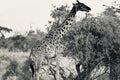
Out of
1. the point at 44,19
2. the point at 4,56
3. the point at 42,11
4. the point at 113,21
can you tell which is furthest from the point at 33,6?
the point at 113,21

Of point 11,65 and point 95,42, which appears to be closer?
point 95,42

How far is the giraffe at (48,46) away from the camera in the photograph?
49.4 ft

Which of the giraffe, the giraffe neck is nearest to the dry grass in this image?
the giraffe

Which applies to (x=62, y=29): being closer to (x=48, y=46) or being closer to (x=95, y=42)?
(x=48, y=46)

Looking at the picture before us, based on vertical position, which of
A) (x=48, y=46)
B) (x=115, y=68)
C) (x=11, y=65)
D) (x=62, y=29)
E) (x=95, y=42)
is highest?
(x=62, y=29)

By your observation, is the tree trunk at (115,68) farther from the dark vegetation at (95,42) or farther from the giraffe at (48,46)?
the giraffe at (48,46)

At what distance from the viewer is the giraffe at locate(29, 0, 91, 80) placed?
15.1 meters

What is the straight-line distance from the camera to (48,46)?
1538cm

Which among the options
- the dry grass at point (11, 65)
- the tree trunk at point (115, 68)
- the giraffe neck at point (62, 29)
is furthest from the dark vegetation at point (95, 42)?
the dry grass at point (11, 65)

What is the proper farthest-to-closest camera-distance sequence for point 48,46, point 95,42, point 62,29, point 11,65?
point 11,65
point 95,42
point 62,29
point 48,46

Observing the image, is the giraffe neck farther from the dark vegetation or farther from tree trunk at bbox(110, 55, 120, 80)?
tree trunk at bbox(110, 55, 120, 80)

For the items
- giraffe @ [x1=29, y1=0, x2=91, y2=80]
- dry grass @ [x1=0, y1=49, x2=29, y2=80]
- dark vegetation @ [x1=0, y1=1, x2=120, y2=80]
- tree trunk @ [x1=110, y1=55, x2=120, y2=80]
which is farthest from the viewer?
dry grass @ [x1=0, y1=49, x2=29, y2=80]

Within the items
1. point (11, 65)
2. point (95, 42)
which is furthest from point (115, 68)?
point (11, 65)

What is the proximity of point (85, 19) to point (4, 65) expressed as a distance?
6.71m
